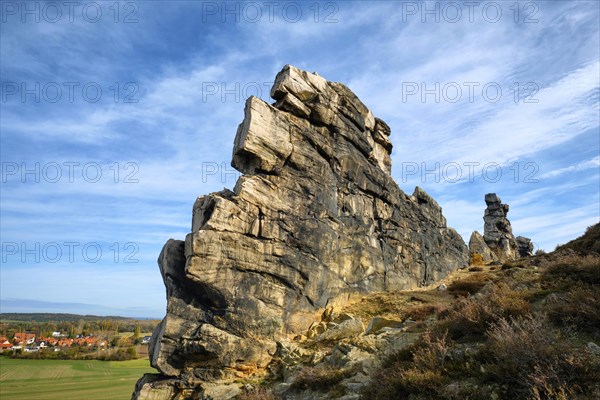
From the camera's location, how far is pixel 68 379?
8169cm

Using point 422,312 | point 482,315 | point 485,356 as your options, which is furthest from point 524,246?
point 485,356

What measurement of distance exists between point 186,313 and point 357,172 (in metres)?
18.8

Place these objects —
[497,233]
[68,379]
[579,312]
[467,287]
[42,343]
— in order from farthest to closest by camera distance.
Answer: [42,343] < [68,379] < [497,233] < [467,287] < [579,312]

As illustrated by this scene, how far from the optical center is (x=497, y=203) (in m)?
74.4

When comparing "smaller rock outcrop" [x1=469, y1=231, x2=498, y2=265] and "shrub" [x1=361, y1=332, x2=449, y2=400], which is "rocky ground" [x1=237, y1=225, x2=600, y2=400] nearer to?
"shrub" [x1=361, y1=332, x2=449, y2=400]

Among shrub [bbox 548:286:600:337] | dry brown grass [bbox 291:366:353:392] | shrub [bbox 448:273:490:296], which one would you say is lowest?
dry brown grass [bbox 291:366:353:392]

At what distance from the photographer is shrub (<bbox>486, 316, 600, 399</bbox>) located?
6.55 meters

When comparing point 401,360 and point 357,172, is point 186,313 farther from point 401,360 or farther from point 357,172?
point 357,172

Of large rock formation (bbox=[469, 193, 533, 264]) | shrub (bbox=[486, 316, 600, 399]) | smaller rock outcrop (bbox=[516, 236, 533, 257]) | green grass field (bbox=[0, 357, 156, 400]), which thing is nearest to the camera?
shrub (bbox=[486, 316, 600, 399])

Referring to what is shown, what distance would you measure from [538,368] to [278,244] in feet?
60.1

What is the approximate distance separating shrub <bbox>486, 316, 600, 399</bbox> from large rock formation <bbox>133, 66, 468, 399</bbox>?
13586mm

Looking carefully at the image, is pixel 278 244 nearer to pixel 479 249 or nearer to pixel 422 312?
pixel 422 312

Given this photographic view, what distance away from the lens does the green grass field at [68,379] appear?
215ft

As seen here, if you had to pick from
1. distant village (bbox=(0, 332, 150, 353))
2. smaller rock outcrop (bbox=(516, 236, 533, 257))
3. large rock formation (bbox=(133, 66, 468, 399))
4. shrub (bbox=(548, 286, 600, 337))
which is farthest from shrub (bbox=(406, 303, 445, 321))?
distant village (bbox=(0, 332, 150, 353))
